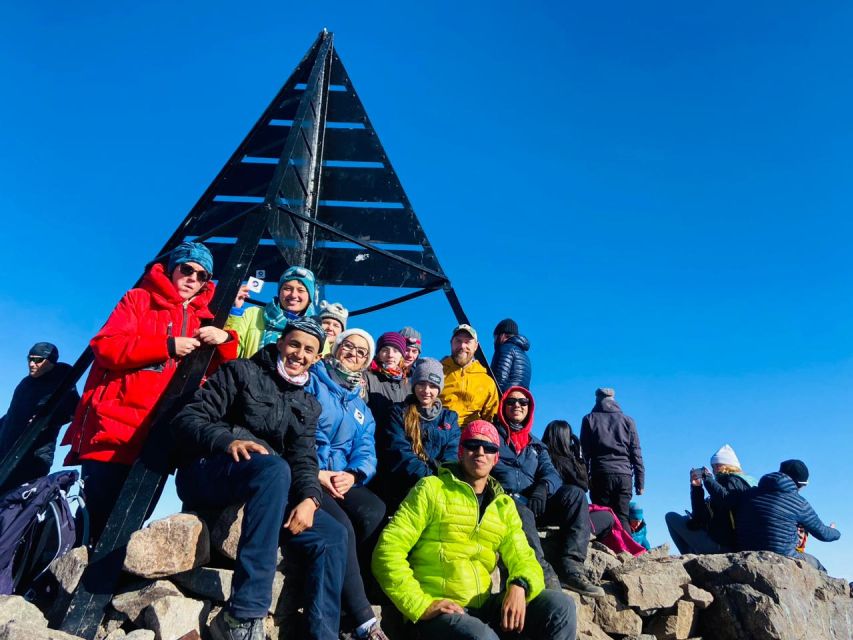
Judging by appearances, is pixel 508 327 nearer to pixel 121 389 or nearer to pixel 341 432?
pixel 341 432

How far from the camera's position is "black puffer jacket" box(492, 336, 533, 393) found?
22.9 ft

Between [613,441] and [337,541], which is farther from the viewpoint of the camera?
[613,441]

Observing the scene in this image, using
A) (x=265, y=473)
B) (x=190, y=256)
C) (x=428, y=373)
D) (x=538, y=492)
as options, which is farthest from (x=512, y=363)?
(x=265, y=473)

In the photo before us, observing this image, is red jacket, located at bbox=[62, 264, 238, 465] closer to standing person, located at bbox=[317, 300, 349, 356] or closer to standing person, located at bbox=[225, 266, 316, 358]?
standing person, located at bbox=[225, 266, 316, 358]

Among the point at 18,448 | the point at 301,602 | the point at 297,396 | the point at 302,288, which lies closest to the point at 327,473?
the point at 297,396

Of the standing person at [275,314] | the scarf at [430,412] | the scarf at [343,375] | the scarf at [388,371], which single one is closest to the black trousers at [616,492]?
the scarf at [388,371]

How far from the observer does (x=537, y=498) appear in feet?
16.8

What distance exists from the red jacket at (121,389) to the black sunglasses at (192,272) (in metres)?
0.46

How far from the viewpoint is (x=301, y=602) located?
3.28 m

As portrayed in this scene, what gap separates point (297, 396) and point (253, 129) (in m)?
4.09

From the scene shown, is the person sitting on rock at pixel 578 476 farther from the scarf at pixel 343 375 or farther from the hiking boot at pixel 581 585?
the scarf at pixel 343 375

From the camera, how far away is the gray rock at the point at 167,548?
3043 mm

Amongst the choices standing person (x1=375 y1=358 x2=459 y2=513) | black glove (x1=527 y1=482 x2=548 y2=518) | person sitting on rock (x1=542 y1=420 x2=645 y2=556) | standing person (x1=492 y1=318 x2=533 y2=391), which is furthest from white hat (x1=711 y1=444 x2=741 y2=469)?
standing person (x1=375 y1=358 x2=459 y2=513)

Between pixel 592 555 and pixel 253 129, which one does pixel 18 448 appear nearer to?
pixel 253 129
